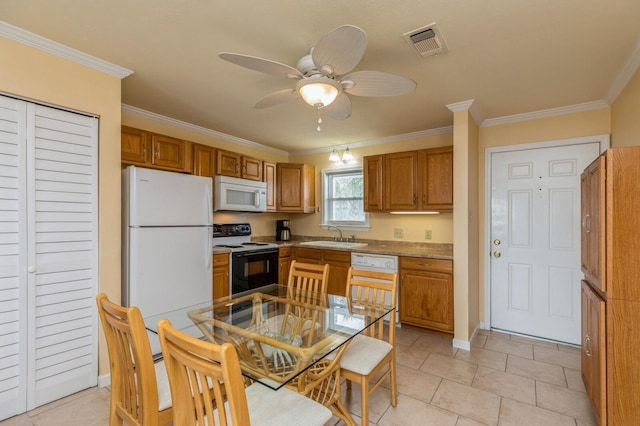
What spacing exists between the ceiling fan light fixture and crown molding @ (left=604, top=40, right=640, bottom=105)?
2.01m

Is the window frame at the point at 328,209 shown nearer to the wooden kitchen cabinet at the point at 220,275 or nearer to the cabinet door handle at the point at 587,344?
the wooden kitchen cabinet at the point at 220,275

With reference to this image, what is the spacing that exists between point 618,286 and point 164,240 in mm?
3117

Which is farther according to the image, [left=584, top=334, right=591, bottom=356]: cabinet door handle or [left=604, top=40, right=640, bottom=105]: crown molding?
[left=604, top=40, right=640, bottom=105]: crown molding

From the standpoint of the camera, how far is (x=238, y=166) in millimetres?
3938

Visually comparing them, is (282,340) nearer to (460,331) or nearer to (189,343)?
(189,343)

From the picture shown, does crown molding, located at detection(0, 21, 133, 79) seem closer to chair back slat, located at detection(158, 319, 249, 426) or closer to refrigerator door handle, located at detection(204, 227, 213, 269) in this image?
refrigerator door handle, located at detection(204, 227, 213, 269)

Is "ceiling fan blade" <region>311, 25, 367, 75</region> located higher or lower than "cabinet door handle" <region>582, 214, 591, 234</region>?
higher

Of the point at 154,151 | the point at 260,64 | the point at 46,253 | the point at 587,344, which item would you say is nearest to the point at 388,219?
the point at 587,344

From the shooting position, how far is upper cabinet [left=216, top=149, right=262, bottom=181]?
12.2 feet

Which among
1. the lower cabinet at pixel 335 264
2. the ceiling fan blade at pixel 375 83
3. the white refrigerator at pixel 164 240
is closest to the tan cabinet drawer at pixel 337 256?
the lower cabinet at pixel 335 264

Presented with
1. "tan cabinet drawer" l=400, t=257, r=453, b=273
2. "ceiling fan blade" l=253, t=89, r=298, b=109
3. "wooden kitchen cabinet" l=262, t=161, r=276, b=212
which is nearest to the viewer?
"ceiling fan blade" l=253, t=89, r=298, b=109

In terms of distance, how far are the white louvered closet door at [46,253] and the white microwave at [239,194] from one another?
1.48 meters

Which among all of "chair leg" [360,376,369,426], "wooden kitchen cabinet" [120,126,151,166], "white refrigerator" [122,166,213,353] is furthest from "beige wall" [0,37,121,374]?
"chair leg" [360,376,369,426]

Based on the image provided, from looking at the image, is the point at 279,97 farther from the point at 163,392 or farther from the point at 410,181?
the point at 410,181
